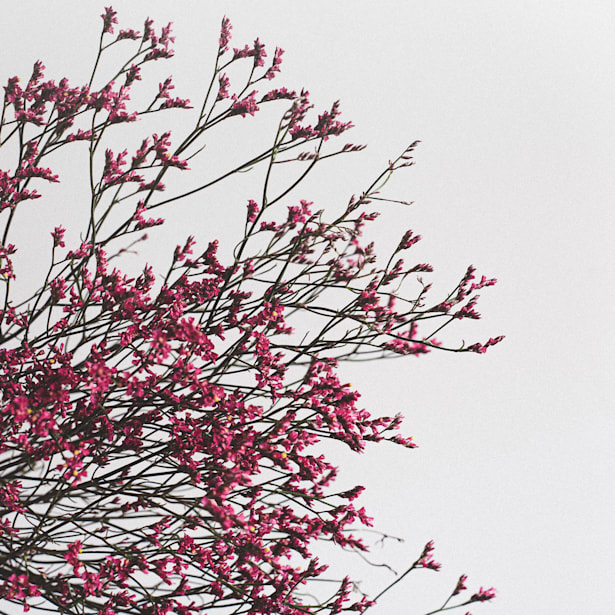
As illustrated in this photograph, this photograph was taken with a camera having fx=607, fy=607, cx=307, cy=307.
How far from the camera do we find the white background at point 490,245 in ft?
5.65

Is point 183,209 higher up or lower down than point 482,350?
higher up

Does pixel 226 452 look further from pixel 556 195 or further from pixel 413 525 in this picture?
pixel 556 195

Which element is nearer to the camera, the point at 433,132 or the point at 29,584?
the point at 29,584

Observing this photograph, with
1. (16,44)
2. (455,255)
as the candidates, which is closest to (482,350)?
(455,255)

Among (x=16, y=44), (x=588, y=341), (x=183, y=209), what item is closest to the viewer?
(x=16, y=44)

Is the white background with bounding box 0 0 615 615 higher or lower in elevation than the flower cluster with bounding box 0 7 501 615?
higher

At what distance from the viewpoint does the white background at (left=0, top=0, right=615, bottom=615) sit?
1.72m

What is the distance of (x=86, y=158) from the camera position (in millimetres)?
1637

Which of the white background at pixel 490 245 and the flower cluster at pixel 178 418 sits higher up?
the white background at pixel 490 245

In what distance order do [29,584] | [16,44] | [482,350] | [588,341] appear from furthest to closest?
[588,341] < [16,44] < [482,350] < [29,584]

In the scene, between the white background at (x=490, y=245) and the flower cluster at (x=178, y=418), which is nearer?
the flower cluster at (x=178, y=418)

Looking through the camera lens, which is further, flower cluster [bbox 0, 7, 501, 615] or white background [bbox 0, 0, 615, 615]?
white background [bbox 0, 0, 615, 615]

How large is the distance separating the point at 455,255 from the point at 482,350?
78 centimetres

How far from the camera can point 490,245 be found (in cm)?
180
